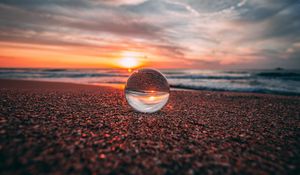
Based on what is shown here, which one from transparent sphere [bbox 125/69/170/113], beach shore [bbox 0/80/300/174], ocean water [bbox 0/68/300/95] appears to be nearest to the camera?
beach shore [bbox 0/80/300/174]

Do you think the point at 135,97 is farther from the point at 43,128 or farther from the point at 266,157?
the point at 266,157

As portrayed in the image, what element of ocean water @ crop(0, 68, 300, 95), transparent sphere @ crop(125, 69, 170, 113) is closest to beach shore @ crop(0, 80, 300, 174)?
transparent sphere @ crop(125, 69, 170, 113)

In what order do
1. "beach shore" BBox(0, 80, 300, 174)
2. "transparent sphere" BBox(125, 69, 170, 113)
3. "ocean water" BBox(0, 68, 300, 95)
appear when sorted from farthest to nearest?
"ocean water" BBox(0, 68, 300, 95) < "transparent sphere" BBox(125, 69, 170, 113) < "beach shore" BBox(0, 80, 300, 174)

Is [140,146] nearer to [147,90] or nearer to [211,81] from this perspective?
[147,90]

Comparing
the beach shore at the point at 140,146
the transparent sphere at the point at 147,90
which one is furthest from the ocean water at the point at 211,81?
the beach shore at the point at 140,146

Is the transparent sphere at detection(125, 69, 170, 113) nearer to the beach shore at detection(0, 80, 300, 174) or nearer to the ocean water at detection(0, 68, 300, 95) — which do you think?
the beach shore at detection(0, 80, 300, 174)

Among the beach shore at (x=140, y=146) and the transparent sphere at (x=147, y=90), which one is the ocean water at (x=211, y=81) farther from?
the beach shore at (x=140, y=146)

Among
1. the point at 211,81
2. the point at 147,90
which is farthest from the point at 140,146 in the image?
the point at 211,81

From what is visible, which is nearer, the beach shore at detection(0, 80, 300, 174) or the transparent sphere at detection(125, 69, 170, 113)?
the beach shore at detection(0, 80, 300, 174)

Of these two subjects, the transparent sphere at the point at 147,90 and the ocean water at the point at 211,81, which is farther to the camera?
the ocean water at the point at 211,81
